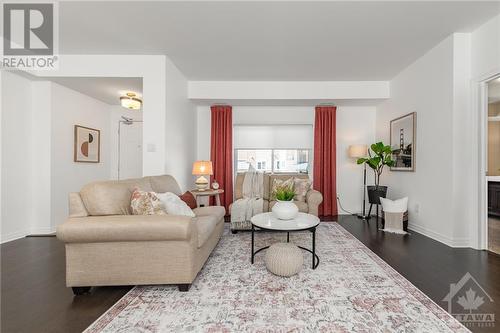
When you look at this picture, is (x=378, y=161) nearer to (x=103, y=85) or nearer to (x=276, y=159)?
(x=276, y=159)

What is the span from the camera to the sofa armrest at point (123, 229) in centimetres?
174

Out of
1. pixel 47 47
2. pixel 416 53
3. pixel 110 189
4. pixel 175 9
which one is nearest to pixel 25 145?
pixel 47 47

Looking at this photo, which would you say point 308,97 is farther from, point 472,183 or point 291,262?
point 291,262

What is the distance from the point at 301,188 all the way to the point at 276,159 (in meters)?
1.40

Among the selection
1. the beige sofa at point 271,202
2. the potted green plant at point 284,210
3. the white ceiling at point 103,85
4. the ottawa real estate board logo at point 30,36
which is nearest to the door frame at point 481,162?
the beige sofa at point 271,202

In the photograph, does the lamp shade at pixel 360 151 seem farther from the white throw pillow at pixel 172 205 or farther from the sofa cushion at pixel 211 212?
the white throw pillow at pixel 172 205

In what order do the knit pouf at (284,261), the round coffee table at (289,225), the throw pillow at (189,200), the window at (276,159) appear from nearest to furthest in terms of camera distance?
the knit pouf at (284,261) < the round coffee table at (289,225) < the throw pillow at (189,200) < the window at (276,159)

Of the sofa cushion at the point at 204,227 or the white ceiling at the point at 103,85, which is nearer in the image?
the sofa cushion at the point at 204,227

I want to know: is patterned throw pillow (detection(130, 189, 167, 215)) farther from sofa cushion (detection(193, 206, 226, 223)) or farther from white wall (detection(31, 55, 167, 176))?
white wall (detection(31, 55, 167, 176))

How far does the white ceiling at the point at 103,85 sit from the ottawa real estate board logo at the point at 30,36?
0.98ft

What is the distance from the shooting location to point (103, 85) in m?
3.80

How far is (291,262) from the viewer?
2.07 metres

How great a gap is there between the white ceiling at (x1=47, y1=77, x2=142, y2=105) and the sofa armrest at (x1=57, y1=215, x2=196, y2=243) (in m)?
2.51

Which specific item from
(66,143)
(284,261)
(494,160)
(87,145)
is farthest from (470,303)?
(87,145)
